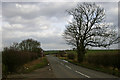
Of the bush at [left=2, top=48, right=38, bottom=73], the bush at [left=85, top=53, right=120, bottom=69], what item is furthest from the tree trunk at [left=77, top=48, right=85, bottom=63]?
the bush at [left=2, top=48, right=38, bottom=73]

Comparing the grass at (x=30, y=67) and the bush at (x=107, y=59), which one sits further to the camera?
the bush at (x=107, y=59)

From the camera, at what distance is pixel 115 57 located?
2372 cm

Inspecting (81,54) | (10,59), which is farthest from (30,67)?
(81,54)

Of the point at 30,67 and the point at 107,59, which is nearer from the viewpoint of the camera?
the point at 107,59

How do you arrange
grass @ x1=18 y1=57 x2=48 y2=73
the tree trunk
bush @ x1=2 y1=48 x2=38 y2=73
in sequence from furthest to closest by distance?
1. the tree trunk
2. grass @ x1=18 y1=57 x2=48 y2=73
3. bush @ x1=2 y1=48 x2=38 y2=73

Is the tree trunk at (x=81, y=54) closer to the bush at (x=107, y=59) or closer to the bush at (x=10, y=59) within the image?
the bush at (x=107, y=59)

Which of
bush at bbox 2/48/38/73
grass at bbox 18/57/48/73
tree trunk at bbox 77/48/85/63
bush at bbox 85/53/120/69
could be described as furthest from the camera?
tree trunk at bbox 77/48/85/63

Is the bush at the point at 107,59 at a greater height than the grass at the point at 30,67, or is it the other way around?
the bush at the point at 107,59

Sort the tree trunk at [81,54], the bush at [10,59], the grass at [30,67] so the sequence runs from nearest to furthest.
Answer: the bush at [10,59] < the grass at [30,67] < the tree trunk at [81,54]

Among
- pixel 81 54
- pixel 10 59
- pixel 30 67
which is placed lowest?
pixel 30 67

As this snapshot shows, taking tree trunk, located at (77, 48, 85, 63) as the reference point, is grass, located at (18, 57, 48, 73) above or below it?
below

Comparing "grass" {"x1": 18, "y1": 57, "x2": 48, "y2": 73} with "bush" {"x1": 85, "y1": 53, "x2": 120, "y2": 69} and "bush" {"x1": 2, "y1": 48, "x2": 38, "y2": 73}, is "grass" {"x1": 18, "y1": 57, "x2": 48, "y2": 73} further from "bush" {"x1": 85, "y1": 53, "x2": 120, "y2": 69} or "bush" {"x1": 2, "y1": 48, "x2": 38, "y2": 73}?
"bush" {"x1": 85, "y1": 53, "x2": 120, "y2": 69}

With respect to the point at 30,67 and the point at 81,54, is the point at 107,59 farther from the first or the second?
the point at 81,54

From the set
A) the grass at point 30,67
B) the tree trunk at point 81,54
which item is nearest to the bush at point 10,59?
the grass at point 30,67
